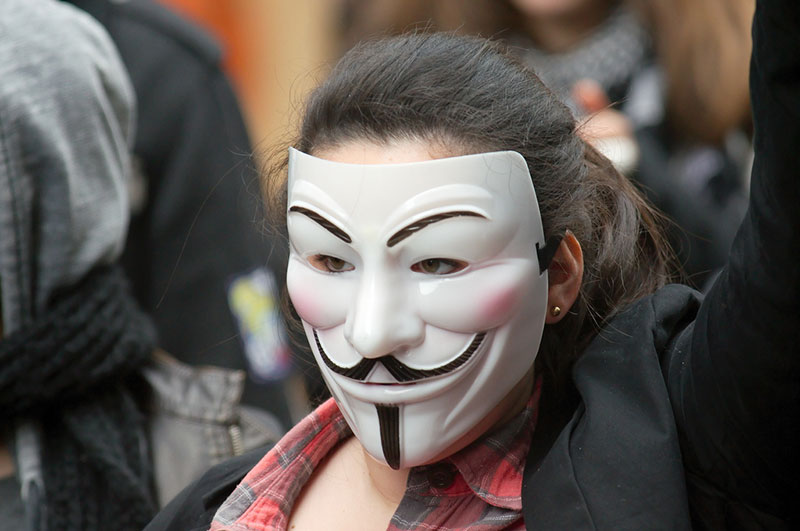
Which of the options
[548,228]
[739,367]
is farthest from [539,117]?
[739,367]

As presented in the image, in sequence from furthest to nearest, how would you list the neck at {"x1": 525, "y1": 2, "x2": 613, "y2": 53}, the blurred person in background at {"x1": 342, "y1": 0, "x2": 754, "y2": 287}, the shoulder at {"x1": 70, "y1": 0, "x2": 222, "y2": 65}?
the neck at {"x1": 525, "y1": 2, "x2": 613, "y2": 53} < the shoulder at {"x1": 70, "y1": 0, "x2": 222, "y2": 65} < the blurred person in background at {"x1": 342, "y1": 0, "x2": 754, "y2": 287}

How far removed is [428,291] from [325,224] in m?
0.15

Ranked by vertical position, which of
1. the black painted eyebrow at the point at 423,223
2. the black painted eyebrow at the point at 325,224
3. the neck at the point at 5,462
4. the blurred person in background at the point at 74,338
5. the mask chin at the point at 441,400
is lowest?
the neck at the point at 5,462

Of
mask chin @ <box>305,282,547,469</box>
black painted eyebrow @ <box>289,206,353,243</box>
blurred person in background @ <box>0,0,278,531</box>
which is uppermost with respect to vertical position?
black painted eyebrow @ <box>289,206,353,243</box>

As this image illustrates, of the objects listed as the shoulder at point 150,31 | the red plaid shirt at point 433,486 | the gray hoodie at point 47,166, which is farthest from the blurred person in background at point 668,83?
the red plaid shirt at point 433,486

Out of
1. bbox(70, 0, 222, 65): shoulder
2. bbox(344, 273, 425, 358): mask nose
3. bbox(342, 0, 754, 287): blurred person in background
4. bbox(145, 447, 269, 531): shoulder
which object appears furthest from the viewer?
bbox(70, 0, 222, 65): shoulder

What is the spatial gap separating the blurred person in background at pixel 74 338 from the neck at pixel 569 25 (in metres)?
1.31

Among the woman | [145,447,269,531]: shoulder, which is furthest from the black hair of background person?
the woman

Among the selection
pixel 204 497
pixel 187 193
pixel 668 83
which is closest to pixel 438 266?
pixel 204 497

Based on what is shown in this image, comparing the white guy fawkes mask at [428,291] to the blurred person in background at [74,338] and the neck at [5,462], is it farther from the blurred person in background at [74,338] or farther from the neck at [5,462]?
the neck at [5,462]

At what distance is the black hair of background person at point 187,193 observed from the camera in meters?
2.66

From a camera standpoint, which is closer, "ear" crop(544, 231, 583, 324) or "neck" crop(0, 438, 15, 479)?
"ear" crop(544, 231, 583, 324)

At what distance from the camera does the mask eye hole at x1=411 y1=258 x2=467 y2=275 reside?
1.38 m

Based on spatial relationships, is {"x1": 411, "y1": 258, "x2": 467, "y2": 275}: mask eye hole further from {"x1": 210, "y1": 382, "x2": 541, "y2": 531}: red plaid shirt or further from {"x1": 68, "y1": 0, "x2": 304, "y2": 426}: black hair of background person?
{"x1": 68, "y1": 0, "x2": 304, "y2": 426}: black hair of background person
